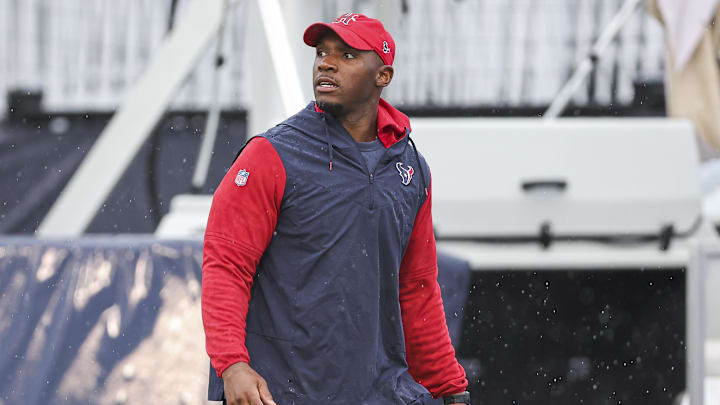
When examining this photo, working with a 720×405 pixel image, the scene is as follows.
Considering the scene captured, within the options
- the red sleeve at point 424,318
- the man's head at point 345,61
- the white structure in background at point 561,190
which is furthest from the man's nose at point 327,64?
the white structure in background at point 561,190

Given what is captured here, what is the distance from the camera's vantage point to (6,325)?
3.45m

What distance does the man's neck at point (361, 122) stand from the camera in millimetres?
2055

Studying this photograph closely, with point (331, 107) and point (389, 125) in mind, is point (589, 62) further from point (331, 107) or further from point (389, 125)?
point (331, 107)

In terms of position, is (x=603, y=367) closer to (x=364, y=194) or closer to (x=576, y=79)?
(x=576, y=79)

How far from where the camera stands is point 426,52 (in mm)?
10422

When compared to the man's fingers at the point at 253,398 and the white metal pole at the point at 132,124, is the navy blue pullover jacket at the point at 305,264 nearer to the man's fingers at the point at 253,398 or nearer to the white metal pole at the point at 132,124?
the man's fingers at the point at 253,398

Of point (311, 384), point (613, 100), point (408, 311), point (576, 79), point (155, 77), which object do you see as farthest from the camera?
point (613, 100)

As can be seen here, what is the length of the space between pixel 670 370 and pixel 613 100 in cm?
521

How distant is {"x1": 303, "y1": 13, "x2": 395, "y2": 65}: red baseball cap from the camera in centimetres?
198

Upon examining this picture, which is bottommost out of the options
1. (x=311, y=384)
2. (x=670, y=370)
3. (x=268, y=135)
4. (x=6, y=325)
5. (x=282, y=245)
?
(x=670, y=370)

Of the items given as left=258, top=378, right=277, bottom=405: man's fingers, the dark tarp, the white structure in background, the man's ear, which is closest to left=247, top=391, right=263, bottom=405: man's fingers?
left=258, top=378, right=277, bottom=405: man's fingers

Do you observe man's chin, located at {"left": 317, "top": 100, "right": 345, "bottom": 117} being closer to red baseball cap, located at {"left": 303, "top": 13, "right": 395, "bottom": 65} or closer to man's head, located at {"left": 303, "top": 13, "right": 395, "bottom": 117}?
man's head, located at {"left": 303, "top": 13, "right": 395, "bottom": 117}

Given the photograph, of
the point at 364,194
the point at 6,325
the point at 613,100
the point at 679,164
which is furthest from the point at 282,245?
the point at 613,100

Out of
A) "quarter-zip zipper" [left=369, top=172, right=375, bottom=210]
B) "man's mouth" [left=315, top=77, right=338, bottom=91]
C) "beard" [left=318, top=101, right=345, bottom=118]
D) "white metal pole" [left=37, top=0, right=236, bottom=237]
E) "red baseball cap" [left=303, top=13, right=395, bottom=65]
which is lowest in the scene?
"white metal pole" [left=37, top=0, right=236, bottom=237]
